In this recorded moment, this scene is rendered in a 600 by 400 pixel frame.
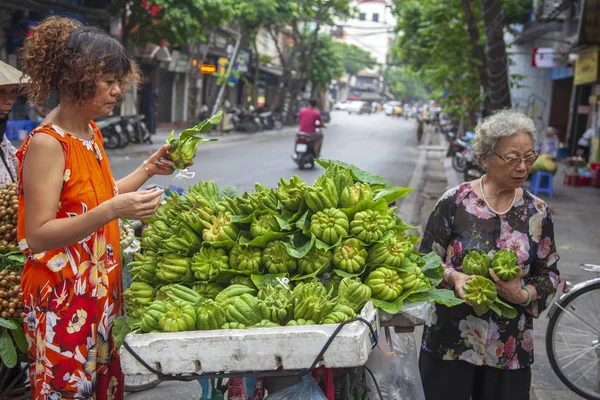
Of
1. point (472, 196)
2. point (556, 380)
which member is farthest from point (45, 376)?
point (556, 380)

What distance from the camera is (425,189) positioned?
1348 cm

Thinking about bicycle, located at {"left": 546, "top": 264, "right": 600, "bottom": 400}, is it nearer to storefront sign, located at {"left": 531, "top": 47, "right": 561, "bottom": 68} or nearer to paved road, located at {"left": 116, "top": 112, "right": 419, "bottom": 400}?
paved road, located at {"left": 116, "top": 112, "right": 419, "bottom": 400}

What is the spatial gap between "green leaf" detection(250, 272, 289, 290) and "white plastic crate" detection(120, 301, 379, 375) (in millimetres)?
337

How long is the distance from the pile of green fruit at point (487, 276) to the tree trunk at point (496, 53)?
5.90 meters

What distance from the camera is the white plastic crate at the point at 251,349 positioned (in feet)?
5.87

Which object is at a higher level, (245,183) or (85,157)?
(85,157)

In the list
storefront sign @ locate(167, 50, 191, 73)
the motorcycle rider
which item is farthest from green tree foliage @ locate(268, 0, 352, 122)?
the motorcycle rider

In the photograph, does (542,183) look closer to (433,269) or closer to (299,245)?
(433,269)

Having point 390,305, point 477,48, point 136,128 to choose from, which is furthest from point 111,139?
point 390,305

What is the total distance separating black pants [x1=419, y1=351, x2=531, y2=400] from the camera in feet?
9.08

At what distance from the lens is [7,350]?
2.56 metres

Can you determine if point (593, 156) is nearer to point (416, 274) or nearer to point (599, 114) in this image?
point (599, 114)

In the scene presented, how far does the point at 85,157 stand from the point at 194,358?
0.81 metres

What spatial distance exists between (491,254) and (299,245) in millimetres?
936
